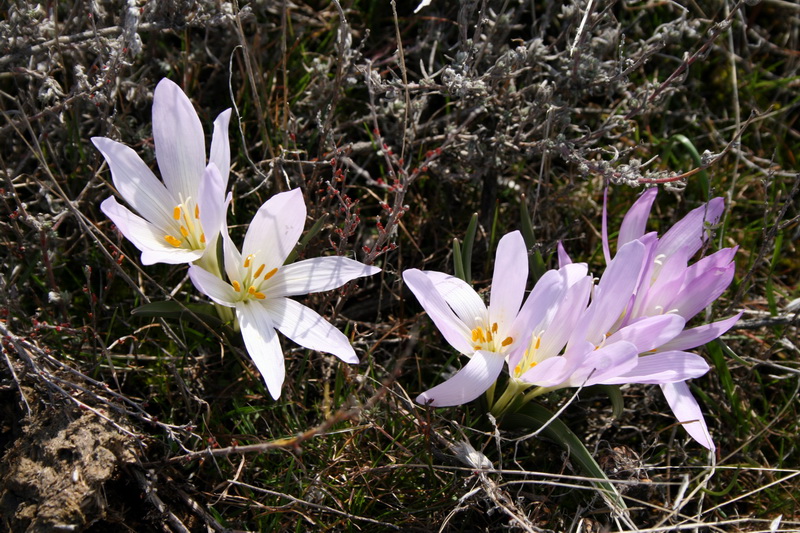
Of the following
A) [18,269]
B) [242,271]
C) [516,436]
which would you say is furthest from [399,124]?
[18,269]

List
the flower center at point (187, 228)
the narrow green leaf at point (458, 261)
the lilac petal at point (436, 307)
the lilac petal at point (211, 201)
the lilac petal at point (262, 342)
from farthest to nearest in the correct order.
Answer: the narrow green leaf at point (458, 261), the flower center at point (187, 228), the lilac petal at point (436, 307), the lilac petal at point (262, 342), the lilac petal at point (211, 201)

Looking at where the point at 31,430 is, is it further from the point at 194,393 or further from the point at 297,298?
the point at 297,298

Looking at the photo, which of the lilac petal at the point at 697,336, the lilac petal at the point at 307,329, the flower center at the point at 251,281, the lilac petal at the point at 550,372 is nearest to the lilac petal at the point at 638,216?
the lilac petal at the point at 697,336

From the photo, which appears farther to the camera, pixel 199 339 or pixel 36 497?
pixel 199 339

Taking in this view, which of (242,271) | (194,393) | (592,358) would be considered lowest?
(194,393)

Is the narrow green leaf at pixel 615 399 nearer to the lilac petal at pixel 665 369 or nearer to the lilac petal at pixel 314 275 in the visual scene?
the lilac petal at pixel 665 369

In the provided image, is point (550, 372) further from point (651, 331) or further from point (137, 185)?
point (137, 185)

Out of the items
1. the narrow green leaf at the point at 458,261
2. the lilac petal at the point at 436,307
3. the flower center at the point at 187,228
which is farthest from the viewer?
the narrow green leaf at the point at 458,261
